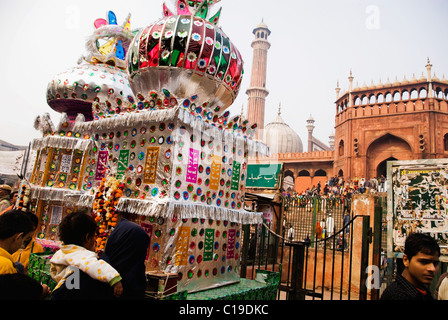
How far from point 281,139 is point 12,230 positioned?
4002 centimetres

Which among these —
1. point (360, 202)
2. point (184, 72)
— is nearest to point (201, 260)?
point (184, 72)

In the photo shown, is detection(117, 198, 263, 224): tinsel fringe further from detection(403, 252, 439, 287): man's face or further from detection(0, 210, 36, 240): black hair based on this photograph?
detection(403, 252, 439, 287): man's face

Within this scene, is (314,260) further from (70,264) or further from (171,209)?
(70,264)

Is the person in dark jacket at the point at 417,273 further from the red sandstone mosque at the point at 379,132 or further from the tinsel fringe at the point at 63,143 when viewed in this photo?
the red sandstone mosque at the point at 379,132

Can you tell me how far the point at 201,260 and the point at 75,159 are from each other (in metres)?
4.43

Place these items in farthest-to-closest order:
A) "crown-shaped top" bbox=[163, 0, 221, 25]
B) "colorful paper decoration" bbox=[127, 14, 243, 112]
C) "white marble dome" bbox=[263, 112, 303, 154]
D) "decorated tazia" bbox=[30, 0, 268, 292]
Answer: "white marble dome" bbox=[263, 112, 303, 154] < "crown-shaped top" bbox=[163, 0, 221, 25] < "colorful paper decoration" bbox=[127, 14, 243, 112] < "decorated tazia" bbox=[30, 0, 268, 292]

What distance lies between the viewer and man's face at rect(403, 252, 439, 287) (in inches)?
92.4

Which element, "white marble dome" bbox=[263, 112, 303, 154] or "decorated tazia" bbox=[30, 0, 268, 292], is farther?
"white marble dome" bbox=[263, 112, 303, 154]

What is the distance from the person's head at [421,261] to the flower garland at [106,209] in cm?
322

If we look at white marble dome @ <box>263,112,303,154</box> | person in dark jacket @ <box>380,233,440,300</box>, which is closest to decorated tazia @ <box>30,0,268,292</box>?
person in dark jacket @ <box>380,233,440,300</box>

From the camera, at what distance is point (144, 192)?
15.6ft

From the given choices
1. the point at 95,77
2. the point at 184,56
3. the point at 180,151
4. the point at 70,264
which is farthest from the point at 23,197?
the point at 70,264

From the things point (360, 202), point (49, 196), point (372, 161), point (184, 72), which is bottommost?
point (49, 196)
